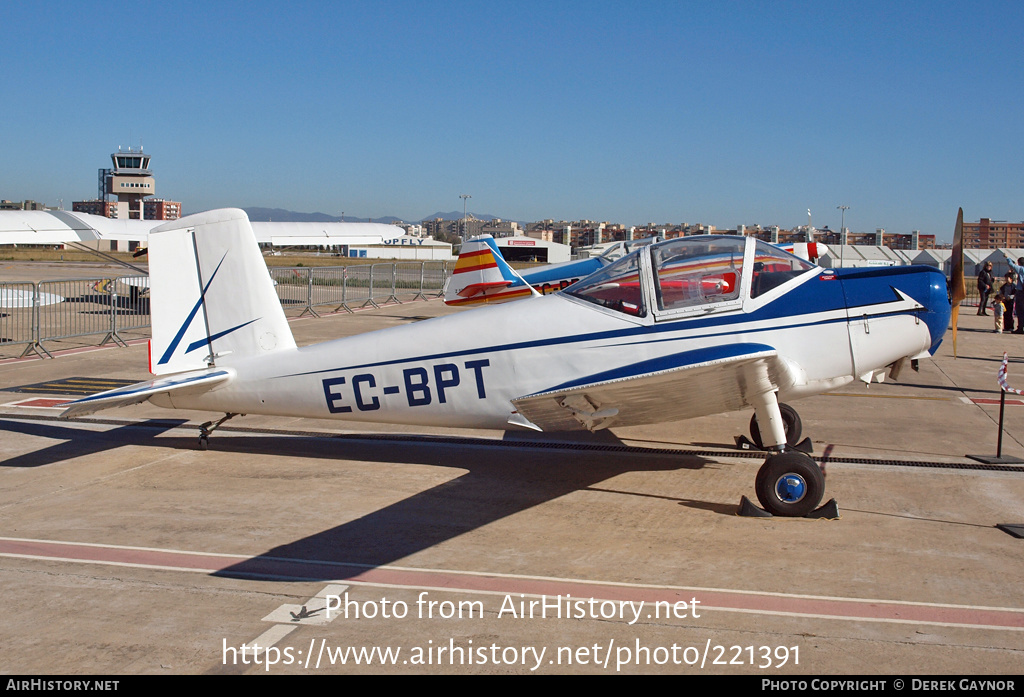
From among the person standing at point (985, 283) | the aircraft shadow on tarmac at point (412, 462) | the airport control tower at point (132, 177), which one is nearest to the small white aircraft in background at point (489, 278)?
the aircraft shadow on tarmac at point (412, 462)

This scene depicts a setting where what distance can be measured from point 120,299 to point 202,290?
1893cm

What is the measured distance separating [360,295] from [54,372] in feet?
52.6

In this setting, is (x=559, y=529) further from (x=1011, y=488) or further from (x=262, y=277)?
(x=1011, y=488)

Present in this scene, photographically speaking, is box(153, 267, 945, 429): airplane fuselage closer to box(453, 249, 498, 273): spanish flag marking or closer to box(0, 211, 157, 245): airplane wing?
box(453, 249, 498, 273): spanish flag marking

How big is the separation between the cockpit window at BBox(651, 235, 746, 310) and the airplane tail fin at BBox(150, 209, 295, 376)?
3.73 m

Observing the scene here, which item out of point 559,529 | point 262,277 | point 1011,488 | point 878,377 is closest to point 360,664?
point 559,529

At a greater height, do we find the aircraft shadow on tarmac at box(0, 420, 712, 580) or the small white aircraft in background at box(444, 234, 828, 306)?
the small white aircraft in background at box(444, 234, 828, 306)

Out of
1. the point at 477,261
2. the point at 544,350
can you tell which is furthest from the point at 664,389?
the point at 477,261

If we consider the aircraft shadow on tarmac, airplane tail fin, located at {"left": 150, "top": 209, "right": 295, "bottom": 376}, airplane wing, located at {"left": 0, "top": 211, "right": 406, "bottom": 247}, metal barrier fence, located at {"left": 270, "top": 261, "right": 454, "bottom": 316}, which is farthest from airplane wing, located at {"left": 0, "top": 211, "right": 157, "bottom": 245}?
airplane tail fin, located at {"left": 150, "top": 209, "right": 295, "bottom": 376}

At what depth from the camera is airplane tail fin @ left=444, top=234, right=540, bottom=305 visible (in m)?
17.9

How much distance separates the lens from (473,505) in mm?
6344

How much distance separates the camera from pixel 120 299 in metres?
23.7

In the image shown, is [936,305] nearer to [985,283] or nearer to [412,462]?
[412,462]

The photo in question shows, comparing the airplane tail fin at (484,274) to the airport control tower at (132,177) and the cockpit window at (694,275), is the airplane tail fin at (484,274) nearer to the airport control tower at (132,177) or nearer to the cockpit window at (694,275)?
the cockpit window at (694,275)
